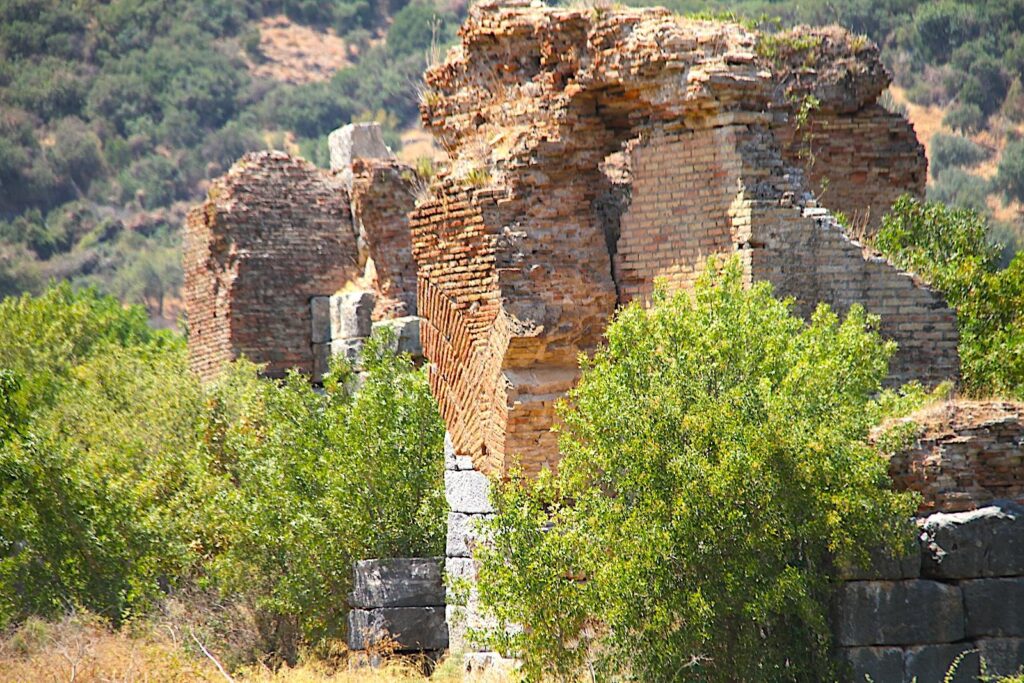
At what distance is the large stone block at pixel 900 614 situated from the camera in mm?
8203

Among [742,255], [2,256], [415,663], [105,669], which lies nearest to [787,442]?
[742,255]

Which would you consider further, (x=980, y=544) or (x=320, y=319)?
(x=320, y=319)

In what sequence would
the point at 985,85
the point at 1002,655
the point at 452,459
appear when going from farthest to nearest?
the point at 985,85
the point at 452,459
the point at 1002,655

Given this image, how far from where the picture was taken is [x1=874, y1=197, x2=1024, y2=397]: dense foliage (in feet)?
37.7

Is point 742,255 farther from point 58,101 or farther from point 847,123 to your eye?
point 58,101

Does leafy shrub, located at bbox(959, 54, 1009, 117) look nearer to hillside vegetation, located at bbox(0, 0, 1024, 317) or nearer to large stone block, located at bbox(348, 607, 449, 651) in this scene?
hillside vegetation, located at bbox(0, 0, 1024, 317)

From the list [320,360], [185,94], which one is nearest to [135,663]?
[320,360]

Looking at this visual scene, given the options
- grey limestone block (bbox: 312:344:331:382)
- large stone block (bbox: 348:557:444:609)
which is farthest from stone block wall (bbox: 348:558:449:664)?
grey limestone block (bbox: 312:344:331:382)

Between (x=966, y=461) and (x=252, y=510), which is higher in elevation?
(x=966, y=461)

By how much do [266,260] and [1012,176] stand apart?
20042 millimetres

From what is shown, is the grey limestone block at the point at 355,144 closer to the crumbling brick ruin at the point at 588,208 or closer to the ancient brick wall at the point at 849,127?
the crumbling brick ruin at the point at 588,208

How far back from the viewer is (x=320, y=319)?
2086 centimetres

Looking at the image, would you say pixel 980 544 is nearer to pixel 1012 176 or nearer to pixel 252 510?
pixel 252 510

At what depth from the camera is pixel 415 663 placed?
12266 millimetres
